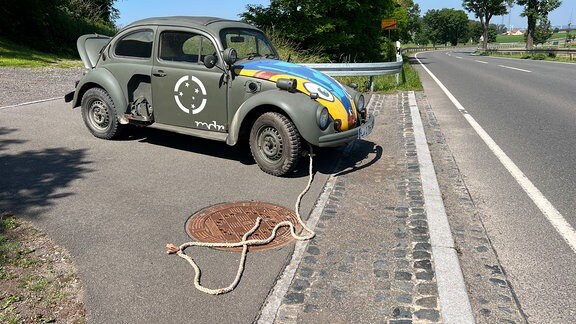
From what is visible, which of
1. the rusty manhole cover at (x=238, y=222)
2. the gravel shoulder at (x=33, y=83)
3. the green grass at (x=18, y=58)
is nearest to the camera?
the rusty manhole cover at (x=238, y=222)

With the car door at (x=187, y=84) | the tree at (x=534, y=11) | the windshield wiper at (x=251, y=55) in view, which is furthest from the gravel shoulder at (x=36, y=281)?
the tree at (x=534, y=11)

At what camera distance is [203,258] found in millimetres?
3477

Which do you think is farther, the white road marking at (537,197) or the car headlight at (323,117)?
the car headlight at (323,117)

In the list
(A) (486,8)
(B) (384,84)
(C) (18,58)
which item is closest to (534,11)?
(A) (486,8)

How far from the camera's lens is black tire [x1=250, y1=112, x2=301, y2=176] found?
17.0ft

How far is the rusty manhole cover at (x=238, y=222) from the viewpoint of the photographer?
3.82 meters

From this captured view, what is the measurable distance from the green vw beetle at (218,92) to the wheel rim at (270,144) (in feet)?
0.04

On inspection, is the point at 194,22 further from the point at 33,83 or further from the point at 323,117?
the point at 33,83

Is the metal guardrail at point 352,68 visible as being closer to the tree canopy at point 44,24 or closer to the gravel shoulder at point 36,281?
the gravel shoulder at point 36,281

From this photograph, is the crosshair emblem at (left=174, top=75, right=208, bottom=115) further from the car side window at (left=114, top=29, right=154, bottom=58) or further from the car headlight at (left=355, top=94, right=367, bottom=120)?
the car headlight at (left=355, top=94, right=367, bottom=120)

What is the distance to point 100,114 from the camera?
6.64m

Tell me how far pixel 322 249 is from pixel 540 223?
2.07 meters

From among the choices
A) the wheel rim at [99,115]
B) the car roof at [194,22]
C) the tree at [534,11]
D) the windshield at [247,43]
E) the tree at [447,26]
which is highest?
the tree at [447,26]

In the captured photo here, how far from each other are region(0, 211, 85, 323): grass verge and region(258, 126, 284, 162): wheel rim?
256 centimetres
